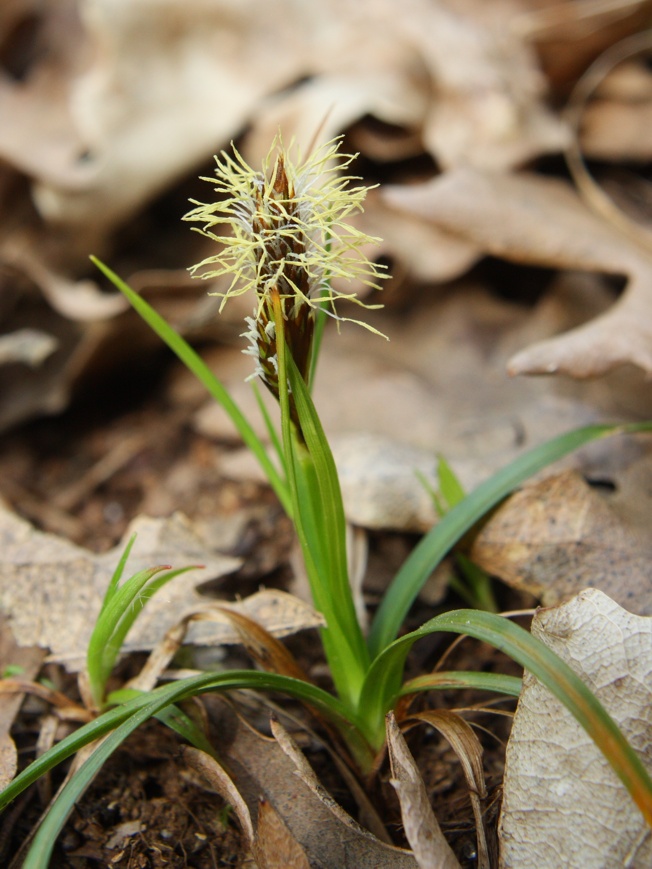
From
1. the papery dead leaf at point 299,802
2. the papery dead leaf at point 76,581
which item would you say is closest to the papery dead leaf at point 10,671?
the papery dead leaf at point 76,581

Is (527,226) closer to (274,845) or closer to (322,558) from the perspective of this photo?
(322,558)

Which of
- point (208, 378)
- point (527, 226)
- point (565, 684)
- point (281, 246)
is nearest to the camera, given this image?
point (565, 684)

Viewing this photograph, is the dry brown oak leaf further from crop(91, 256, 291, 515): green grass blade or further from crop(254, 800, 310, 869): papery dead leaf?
crop(254, 800, 310, 869): papery dead leaf

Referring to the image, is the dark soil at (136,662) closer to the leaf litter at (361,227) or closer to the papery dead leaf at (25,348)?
the leaf litter at (361,227)

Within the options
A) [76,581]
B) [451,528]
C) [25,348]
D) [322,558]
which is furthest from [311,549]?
[25,348]

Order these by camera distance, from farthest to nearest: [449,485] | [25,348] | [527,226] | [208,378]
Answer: [25,348] < [527,226] < [449,485] < [208,378]

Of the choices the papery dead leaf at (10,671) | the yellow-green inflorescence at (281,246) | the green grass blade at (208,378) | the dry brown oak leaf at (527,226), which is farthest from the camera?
the dry brown oak leaf at (527,226)

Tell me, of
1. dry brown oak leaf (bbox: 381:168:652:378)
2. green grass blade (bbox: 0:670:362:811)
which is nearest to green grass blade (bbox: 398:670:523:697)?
green grass blade (bbox: 0:670:362:811)
